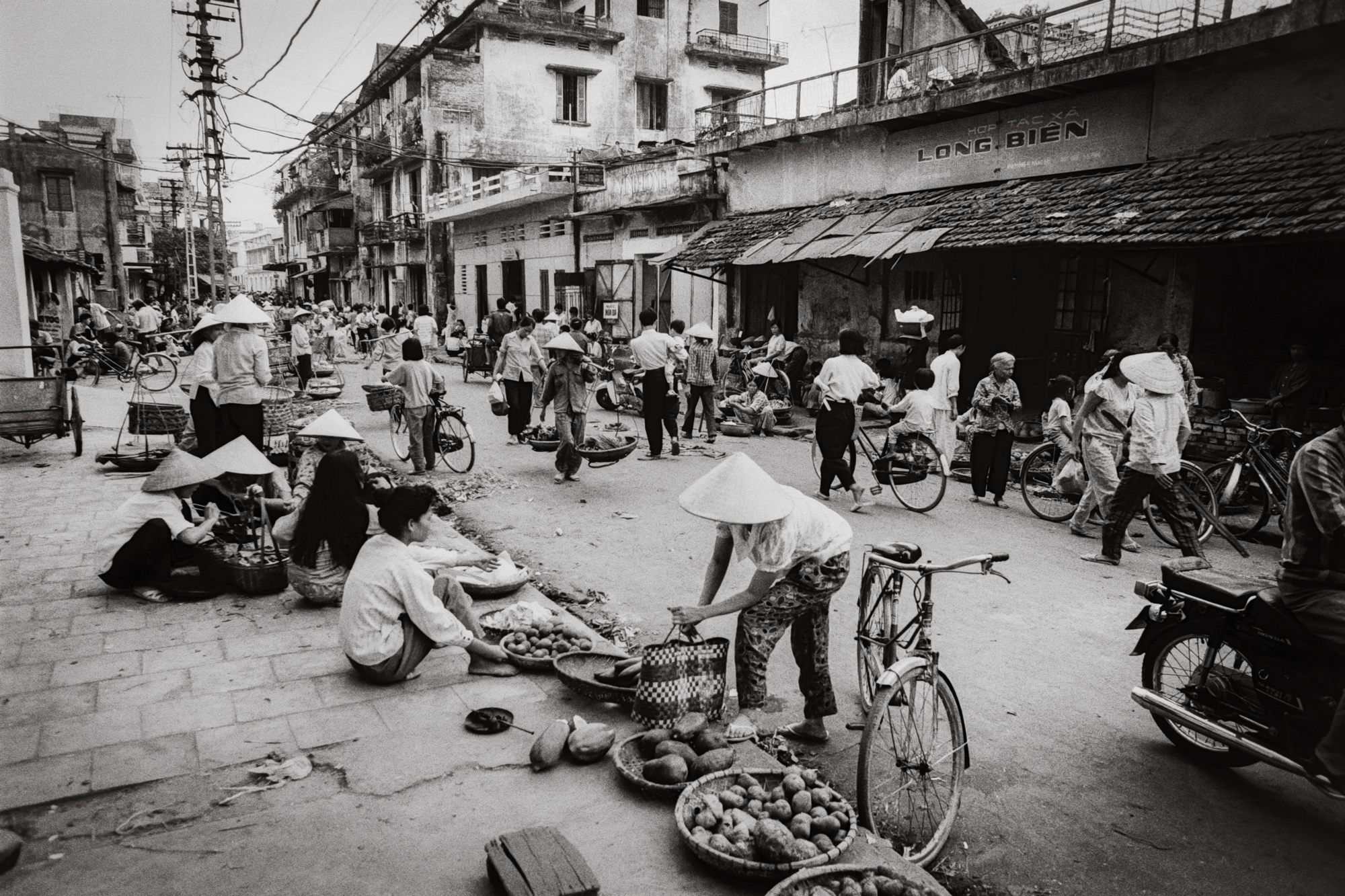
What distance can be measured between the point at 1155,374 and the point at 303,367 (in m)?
15.9

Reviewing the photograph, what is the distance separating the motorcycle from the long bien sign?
982 centimetres

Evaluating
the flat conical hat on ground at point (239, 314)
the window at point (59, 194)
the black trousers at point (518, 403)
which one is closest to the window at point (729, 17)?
the window at point (59, 194)

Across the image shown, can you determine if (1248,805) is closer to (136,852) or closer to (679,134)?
(136,852)

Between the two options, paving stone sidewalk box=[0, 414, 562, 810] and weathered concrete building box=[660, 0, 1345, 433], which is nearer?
paving stone sidewalk box=[0, 414, 562, 810]

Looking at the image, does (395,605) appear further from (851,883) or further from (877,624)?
(851,883)

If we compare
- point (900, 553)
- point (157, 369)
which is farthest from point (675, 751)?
point (157, 369)

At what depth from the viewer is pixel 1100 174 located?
12.3 metres

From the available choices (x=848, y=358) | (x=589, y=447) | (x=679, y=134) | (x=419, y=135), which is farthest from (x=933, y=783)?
(x=419, y=135)

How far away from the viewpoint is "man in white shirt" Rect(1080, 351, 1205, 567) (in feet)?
22.6

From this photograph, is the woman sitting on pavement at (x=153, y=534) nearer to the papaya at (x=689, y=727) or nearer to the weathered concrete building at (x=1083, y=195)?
the papaya at (x=689, y=727)

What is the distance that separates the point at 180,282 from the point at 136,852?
63.5 metres

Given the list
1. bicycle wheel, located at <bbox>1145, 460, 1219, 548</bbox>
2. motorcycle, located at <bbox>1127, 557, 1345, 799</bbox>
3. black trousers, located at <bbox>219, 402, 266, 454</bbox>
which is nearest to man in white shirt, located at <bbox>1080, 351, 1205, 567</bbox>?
bicycle wheel, located at <bbox>1145, 460, 1219, 548</bbox>

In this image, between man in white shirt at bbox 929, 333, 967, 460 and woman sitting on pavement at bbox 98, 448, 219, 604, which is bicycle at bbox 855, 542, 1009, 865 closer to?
woman sitting on pavement at bbox 98, 448, 219, 604

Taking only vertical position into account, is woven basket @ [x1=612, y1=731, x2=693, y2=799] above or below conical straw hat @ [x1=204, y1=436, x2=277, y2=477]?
below
